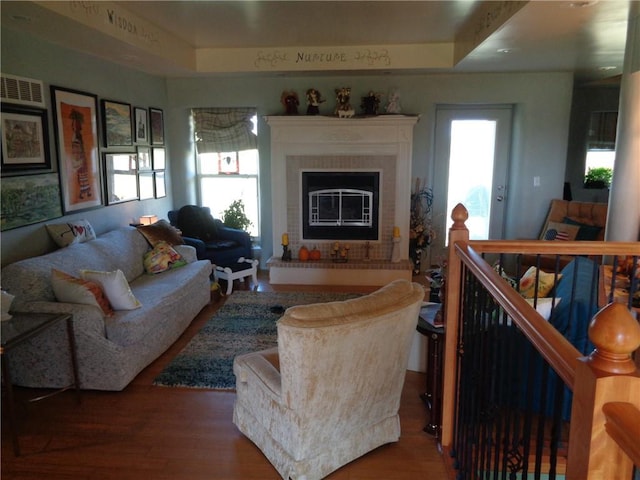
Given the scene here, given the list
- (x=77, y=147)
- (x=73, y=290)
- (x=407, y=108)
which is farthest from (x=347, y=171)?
(x=73, y=290)

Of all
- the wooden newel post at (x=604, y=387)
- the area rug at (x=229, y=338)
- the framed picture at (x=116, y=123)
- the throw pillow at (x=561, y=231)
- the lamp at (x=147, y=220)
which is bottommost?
the area rug at (x=229, y=338)

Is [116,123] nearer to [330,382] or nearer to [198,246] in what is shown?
[198,246]

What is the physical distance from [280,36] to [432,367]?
3.47 meters

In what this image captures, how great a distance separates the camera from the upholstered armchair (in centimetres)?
206

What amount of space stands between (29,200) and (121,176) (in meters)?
1.39

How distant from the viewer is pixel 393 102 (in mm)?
5625

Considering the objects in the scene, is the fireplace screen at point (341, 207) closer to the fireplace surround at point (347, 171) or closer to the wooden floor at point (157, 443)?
the fireplace surround at point (347, 171)

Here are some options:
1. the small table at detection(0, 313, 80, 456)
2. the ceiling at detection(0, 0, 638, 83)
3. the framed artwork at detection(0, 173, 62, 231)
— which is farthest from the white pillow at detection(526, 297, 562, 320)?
the framed artwork at detection(0, 173, 62, 231)

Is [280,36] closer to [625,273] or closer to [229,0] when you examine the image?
[229,0]

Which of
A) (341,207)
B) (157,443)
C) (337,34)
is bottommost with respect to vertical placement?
(157,443)

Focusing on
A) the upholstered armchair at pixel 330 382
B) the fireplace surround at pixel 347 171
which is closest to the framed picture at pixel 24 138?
the upholstered armchair at pixel 330 382

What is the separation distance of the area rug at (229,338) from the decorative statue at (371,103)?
2139 mm

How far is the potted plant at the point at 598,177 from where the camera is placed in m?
6.72

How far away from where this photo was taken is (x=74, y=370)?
2.95 metres
